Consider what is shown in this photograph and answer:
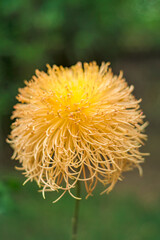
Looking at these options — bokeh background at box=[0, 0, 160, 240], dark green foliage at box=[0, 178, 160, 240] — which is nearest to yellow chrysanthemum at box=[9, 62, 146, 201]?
bokeh background at box=[0, 0, 160, 240]

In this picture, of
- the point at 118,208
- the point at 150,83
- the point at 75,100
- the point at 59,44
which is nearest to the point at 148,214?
the point at 118,208

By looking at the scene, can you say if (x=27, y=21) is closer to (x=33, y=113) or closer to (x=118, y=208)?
(x=33, y=113)

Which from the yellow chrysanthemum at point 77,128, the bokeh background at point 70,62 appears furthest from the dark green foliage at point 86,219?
the yellow chrysanthemum at point 77,128

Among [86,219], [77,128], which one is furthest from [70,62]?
[77,128]

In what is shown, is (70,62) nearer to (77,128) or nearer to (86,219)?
(86,219)

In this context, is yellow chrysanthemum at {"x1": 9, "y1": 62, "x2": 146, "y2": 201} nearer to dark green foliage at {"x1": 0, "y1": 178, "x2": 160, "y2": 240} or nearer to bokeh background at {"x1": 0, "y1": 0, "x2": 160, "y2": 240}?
bokeh background at {"x1": 0, "y1": 0, "x2": 160, "y2": 240}

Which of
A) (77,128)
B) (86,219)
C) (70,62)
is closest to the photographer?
(77,128)

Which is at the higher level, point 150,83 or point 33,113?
point 150,83

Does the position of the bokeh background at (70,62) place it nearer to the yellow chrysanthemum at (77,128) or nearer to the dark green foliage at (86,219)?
the dark green foliage at (86,219)
